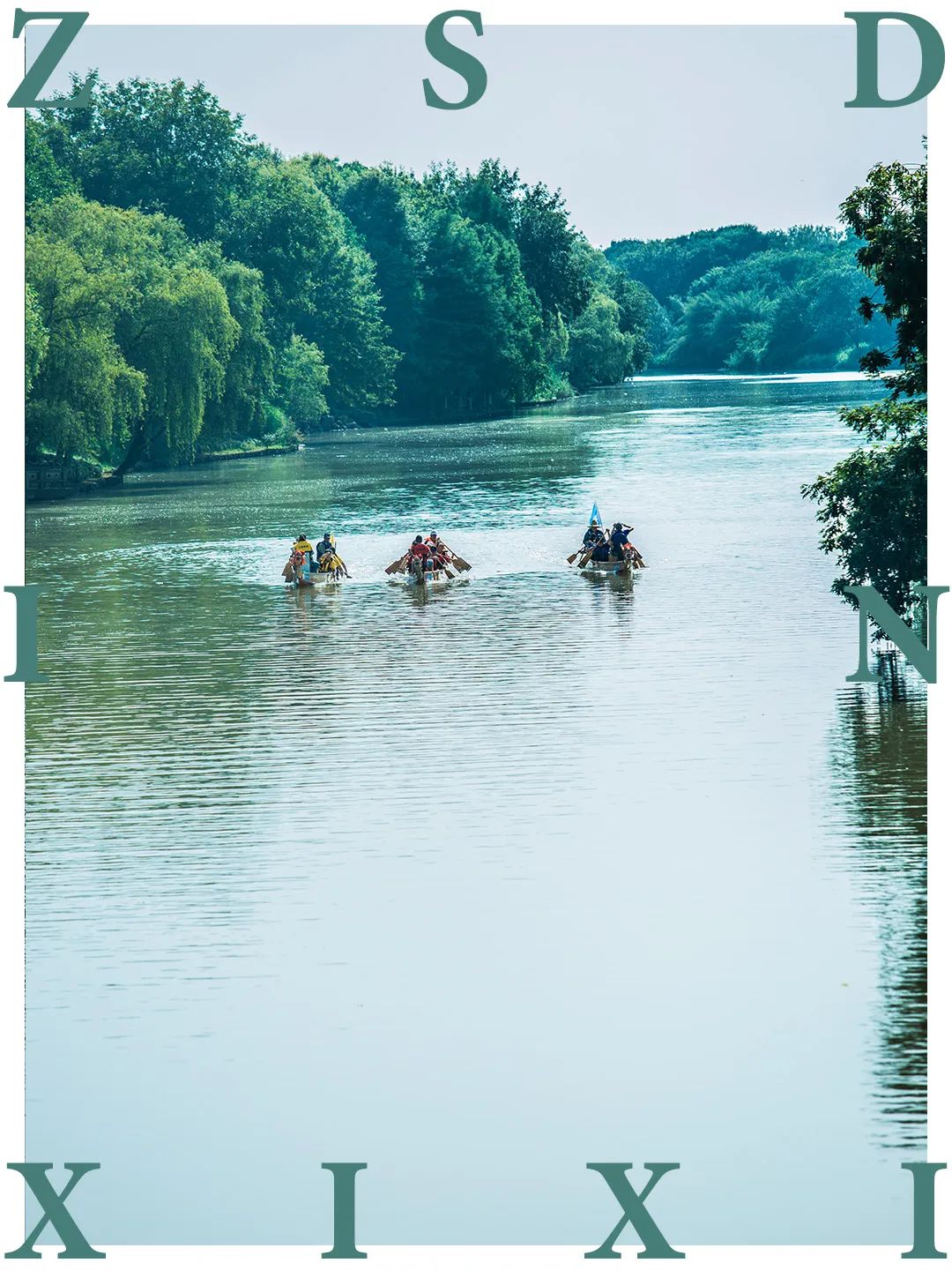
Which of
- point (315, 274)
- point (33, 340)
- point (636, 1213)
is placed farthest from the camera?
point (315, 274)

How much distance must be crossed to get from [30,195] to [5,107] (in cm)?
6110

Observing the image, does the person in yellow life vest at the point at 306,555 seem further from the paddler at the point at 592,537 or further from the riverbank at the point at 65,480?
the riverbank at the point at 65,480

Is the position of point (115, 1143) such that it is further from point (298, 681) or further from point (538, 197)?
point (538, 197)

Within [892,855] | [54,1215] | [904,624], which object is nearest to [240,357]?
[892,855]

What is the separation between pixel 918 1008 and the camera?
477 inches

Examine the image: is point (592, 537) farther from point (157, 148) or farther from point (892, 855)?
point (157, 148)

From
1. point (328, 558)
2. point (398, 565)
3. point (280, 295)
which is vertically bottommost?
point (398, 565)

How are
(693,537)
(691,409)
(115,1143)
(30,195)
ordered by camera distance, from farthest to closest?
(691,409)
(30,195)
(693,537)
(115,1143)

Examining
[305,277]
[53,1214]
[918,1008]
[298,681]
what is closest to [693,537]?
[298,681]

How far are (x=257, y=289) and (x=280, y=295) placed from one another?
44.3ft

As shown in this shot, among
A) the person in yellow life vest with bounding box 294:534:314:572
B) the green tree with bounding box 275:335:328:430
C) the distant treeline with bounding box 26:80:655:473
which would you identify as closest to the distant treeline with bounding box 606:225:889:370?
the distant treeline with bounding box 26:80:655:473

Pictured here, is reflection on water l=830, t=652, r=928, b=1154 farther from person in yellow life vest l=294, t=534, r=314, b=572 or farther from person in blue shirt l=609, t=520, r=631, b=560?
person in yellow life vest l=294, t=534, r=314, b=572

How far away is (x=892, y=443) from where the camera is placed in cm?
A: 2183

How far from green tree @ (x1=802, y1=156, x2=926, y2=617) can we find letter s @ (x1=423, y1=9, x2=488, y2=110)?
7611 millimetres
